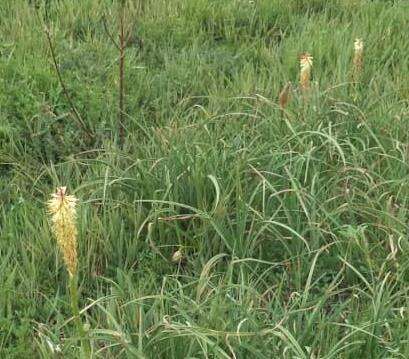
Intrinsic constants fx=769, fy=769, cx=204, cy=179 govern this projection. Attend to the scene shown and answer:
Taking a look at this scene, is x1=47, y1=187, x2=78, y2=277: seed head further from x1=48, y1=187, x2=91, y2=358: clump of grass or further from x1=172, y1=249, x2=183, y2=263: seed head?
x1=172, y1=249, x2=183, y2=263: seed head

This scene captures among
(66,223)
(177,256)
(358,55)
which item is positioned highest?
(66,223)

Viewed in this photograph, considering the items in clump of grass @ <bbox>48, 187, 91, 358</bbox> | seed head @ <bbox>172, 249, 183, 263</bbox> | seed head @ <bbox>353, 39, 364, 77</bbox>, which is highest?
clump of grass @ <bbox>48, 187, 91, 358</bbox>

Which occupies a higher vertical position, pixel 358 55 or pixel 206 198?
pixel 358 55

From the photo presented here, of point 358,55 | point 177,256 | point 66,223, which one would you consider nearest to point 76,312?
point 66,223

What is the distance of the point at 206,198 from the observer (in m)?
2.54

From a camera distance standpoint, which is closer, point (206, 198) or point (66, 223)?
point (66, 223)

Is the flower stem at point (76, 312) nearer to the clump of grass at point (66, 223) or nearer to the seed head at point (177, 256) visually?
the clump of grass at point (66, 223)

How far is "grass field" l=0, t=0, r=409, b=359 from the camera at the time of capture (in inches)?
76.4

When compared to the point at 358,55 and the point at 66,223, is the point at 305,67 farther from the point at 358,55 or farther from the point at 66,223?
the point at 66,223

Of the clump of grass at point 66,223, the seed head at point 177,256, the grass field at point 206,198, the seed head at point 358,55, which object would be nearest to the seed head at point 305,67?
the grass field at point 206,198

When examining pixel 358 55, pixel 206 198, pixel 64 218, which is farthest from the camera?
pixel 358 55

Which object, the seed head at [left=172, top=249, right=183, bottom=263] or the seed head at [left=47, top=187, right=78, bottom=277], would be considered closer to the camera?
the seed head at [left=47, top=187, right=78, bottom=277]

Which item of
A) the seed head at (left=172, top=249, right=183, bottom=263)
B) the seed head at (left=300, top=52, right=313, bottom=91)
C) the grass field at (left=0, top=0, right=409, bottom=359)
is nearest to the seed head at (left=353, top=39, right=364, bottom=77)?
the grass field at (left=0, top=0, right=409, bottom=359)

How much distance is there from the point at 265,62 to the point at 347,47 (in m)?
0.40
